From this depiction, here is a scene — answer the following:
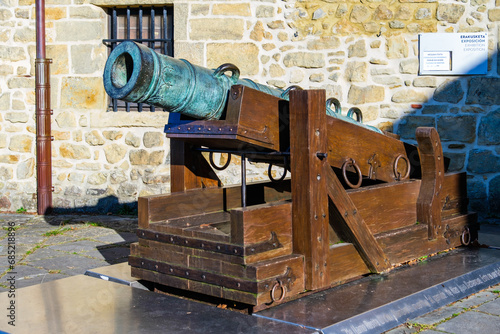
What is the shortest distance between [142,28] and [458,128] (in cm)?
355

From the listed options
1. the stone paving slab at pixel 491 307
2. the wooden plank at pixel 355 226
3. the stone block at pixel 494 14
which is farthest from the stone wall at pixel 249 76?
the wooden plank at pixel 355 226

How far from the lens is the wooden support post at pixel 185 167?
4070 mm

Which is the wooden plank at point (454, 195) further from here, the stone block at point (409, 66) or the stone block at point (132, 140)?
the stone block at point (132, 140)

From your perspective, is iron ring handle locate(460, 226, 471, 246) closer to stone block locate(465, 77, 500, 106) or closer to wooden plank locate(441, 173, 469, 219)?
wooden plank locate(441, 173, 469, 219)

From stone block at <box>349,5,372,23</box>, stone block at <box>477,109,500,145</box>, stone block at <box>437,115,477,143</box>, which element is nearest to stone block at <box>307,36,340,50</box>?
stone block at <box>349,5,372,23</box>

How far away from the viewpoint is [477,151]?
672 centimetres

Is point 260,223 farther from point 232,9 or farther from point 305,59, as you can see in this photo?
point 232,9

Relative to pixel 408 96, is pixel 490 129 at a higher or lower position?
lower

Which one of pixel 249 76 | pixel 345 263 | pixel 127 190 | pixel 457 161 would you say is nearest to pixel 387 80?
pixel 457 161

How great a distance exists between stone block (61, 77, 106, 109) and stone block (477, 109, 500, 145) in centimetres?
397

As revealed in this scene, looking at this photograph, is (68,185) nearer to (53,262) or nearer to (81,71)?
(81,71)

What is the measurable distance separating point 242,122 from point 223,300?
0.94 meters

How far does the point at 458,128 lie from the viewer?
675 cm

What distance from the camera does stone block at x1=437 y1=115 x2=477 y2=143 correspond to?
672 cm
